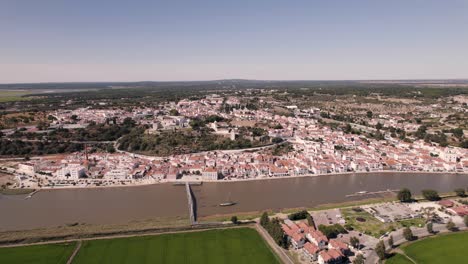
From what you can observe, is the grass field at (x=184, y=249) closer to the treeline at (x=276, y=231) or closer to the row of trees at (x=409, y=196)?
the treeline at (x=276, y=231)

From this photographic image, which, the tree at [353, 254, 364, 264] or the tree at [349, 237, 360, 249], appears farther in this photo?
the tree at [349, 237, 360, 249]

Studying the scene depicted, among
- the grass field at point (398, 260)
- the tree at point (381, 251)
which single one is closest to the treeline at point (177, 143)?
the tree at point (381, 251)

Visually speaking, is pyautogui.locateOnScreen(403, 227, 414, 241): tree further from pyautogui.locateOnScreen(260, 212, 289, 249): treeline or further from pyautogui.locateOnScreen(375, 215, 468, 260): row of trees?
pyautogui.locateOnScreen(260, 212, 289, 249): treeline

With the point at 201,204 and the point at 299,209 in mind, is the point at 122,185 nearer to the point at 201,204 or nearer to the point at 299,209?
the point at 201,204

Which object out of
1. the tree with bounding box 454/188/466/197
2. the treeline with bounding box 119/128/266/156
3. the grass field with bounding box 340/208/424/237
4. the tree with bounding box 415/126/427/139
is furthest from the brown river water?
the tree with bounding box 415/126/427/139

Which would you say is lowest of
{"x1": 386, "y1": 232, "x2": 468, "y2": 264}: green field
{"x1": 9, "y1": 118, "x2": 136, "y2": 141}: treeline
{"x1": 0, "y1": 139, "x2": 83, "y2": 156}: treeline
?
{"x1": 386, "y1": 232, "x2": 468, "y2": 264}: green field

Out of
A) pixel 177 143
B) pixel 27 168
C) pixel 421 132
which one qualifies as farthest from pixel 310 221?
pixel 421 132
